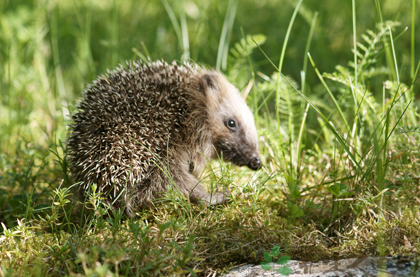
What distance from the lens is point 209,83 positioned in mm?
4559

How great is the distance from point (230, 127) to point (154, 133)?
3.62ft

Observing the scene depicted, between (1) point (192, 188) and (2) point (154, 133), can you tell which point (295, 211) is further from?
(2) point (154, 133)

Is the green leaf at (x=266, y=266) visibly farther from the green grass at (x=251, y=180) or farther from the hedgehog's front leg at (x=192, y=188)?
the hedgehog's front leg at (x=192, y=188)

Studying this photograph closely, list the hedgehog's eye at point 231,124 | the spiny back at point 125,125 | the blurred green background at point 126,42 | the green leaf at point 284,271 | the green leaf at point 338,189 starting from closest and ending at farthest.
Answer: the green leaf at point 284,271, the green leaf at point 338,189, the spiny back at point 125,125, the hedgehog's eye at point 231,124, the blurred green background at point 126,42

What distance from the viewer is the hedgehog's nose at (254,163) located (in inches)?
173

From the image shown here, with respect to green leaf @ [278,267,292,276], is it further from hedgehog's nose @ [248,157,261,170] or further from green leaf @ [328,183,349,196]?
hedgehog's nose @ [248,157,261,170]

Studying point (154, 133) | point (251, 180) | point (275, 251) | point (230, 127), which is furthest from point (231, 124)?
point (275, 251)

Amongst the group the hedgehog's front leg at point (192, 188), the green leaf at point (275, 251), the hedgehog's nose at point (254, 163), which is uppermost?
the hedgehog's nose at point (254, 163)

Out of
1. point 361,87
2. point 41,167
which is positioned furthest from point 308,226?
point 41,167

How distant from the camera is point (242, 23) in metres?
7.54

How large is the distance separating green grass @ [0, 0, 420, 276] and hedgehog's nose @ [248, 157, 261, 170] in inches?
4.1

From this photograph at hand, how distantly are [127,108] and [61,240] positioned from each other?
55.3 inches

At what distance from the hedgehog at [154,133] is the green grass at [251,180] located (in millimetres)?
208

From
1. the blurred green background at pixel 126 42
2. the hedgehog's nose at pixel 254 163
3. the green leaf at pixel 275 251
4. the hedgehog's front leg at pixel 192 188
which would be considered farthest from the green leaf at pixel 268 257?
the blurred green background at pixel 126 42
